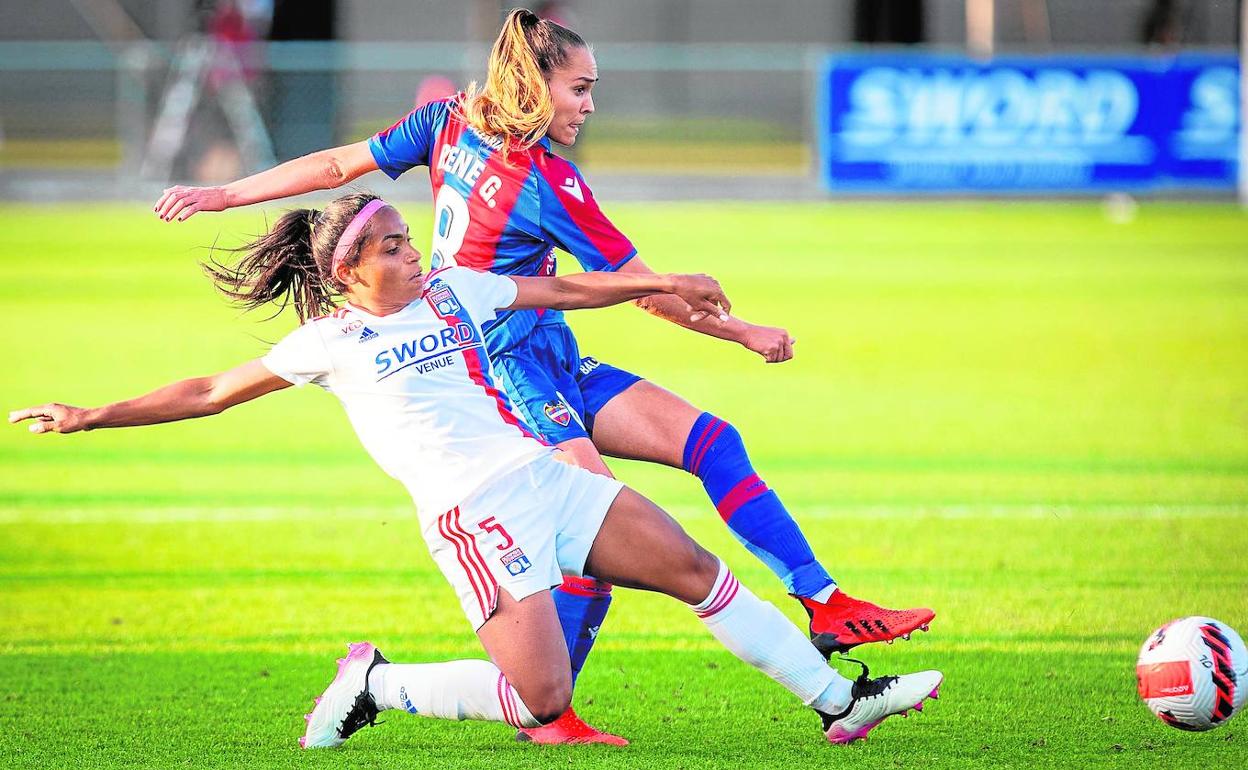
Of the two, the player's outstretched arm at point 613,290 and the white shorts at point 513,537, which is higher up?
the player's outstretched arm at point 613,290

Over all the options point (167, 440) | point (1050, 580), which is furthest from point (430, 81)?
point (1050, 580)

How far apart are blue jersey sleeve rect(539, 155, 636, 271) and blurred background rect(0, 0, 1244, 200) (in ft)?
66.4

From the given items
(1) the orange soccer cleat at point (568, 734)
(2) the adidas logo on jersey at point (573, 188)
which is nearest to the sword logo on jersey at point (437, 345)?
(2) the adidas logo on jersey at point (573, 188)

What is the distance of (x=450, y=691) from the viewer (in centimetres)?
469

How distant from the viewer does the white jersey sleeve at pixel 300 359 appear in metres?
4.51

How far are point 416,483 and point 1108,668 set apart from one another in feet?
8.31

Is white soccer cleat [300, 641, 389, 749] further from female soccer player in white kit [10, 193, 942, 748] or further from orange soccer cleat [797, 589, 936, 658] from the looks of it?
orange soccer cleat [797, 589, 936, 658]

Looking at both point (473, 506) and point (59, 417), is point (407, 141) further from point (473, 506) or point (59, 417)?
point (59, 417)

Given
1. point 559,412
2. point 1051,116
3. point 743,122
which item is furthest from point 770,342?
point 743,122

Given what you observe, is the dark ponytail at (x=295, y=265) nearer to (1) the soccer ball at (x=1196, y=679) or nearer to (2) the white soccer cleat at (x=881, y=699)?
(2) the white soccer cleat at (x=881, y=699)

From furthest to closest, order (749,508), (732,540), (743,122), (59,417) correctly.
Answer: (743,122), (732,540), (749,508), (59,417)

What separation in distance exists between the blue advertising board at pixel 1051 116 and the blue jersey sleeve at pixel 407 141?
65.8ft

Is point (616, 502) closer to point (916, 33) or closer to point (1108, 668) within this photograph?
point (1108, 668)

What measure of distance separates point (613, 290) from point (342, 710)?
145 cm
